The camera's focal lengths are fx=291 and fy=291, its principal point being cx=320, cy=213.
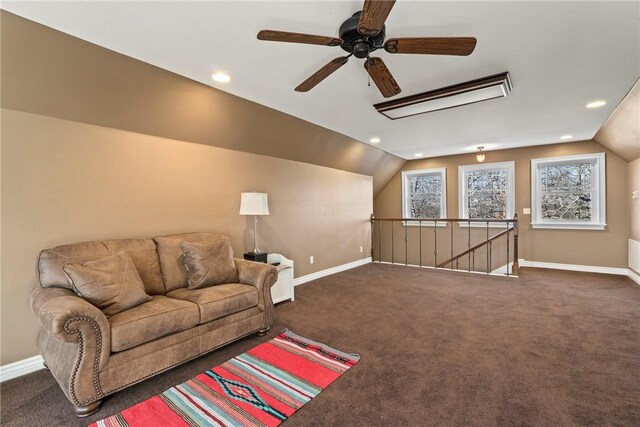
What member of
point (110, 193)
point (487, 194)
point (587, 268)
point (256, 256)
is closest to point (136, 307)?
point (110, 193)

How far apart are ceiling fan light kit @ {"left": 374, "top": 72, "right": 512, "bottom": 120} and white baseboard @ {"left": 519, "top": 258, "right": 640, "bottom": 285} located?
425 centimetres

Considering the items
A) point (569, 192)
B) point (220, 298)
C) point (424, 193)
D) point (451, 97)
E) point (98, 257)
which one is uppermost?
point (451, 97)

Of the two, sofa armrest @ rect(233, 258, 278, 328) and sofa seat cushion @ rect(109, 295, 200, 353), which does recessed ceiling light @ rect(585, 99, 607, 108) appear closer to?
sofa armrest @ rect(233, 258, 278, 328)

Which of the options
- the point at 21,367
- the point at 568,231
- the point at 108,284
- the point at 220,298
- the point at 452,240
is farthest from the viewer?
the point at 452,240

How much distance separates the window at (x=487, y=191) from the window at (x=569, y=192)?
0.44 meters

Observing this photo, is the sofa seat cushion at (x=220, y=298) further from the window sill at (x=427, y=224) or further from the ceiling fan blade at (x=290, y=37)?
the window sill at (x=427, y=224)

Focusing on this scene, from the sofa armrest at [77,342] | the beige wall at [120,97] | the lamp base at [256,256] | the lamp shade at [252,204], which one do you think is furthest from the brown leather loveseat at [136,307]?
the beige wall at [120,97]

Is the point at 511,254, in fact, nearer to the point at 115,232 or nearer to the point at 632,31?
the point at 632,31

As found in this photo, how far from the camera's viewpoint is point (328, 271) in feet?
18.0

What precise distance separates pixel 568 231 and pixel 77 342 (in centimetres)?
740

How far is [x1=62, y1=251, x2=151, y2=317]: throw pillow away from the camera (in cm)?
206

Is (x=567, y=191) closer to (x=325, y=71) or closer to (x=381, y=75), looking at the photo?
(x=381, y=75)

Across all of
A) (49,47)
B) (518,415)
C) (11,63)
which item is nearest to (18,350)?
(11,63)

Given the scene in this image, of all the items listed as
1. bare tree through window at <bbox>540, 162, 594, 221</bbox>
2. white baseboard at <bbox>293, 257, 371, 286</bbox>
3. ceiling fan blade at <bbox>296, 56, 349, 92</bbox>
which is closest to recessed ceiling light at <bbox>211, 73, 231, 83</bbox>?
ceiling fan blade at <bbox>296, 56, 349, 92</bbox>
